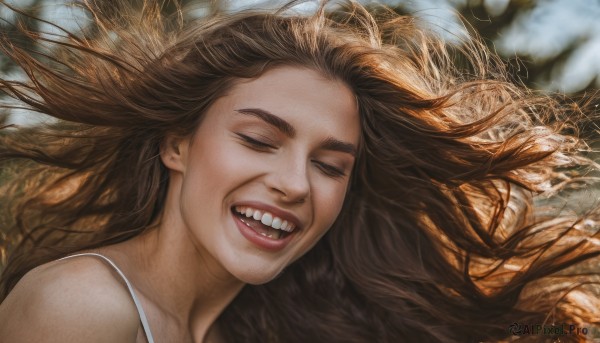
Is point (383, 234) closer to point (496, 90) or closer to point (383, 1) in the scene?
point (496, 90)

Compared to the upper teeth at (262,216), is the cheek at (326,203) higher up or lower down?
higher up

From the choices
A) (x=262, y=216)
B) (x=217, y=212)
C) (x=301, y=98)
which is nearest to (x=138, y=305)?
(x=217, y=212)

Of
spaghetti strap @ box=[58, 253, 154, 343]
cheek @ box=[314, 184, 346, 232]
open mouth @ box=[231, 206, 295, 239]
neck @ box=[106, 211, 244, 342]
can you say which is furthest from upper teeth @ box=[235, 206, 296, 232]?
spaghetti strap @ box=[58, 253, 154, 343]

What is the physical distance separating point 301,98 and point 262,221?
459mm

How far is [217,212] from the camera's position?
257cm

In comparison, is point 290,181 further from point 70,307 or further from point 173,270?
point 70,307

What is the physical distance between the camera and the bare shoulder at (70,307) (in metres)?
2.26

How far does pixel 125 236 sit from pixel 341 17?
128 centimetres

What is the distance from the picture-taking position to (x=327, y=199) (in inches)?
109

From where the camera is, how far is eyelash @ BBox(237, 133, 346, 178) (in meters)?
2.62

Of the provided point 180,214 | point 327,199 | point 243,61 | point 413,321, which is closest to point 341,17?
point 243,61

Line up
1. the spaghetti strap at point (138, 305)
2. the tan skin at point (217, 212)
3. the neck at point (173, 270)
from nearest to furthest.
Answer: the tan skin at point (217, 212) < the spaghetti strap at point (138, 305) < the neck at point (173, 270)

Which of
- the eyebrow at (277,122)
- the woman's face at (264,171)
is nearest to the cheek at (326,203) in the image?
the woman's face at (264,171)

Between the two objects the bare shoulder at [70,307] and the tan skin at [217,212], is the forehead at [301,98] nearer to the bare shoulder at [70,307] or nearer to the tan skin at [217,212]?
the tan skin at [217,212]
